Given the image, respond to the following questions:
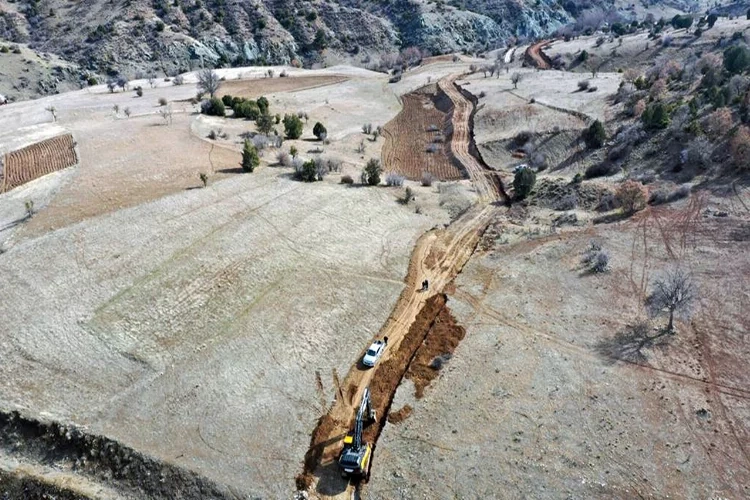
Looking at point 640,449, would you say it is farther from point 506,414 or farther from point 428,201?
point 428,201

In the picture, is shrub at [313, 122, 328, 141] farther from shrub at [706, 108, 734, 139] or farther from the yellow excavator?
the yellow excavator

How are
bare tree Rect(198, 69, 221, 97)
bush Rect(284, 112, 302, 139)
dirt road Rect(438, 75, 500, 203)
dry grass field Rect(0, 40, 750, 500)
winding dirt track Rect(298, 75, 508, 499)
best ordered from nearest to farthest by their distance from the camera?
dry grass field Rect(0, 40, 750, 500), winding dirt track Rect(298, 75, 508, 499), dirt road Rect(438, 75, 500, 203), bush Rect(284, 112, 302, 139), bare tree Rect(198, 69, 221, 97)

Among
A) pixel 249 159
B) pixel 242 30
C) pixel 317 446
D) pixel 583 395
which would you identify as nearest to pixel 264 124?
pixel 249 159

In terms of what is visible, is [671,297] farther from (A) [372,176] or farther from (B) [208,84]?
(B) [208,84]

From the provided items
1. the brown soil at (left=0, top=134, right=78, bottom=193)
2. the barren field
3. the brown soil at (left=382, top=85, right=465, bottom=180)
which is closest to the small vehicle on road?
the barren field

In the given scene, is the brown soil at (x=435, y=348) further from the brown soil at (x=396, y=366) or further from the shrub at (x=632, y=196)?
the shrub at (x=632, y=196)

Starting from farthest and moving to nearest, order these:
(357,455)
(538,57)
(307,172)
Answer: (538,57), (307,172), (357,455)
